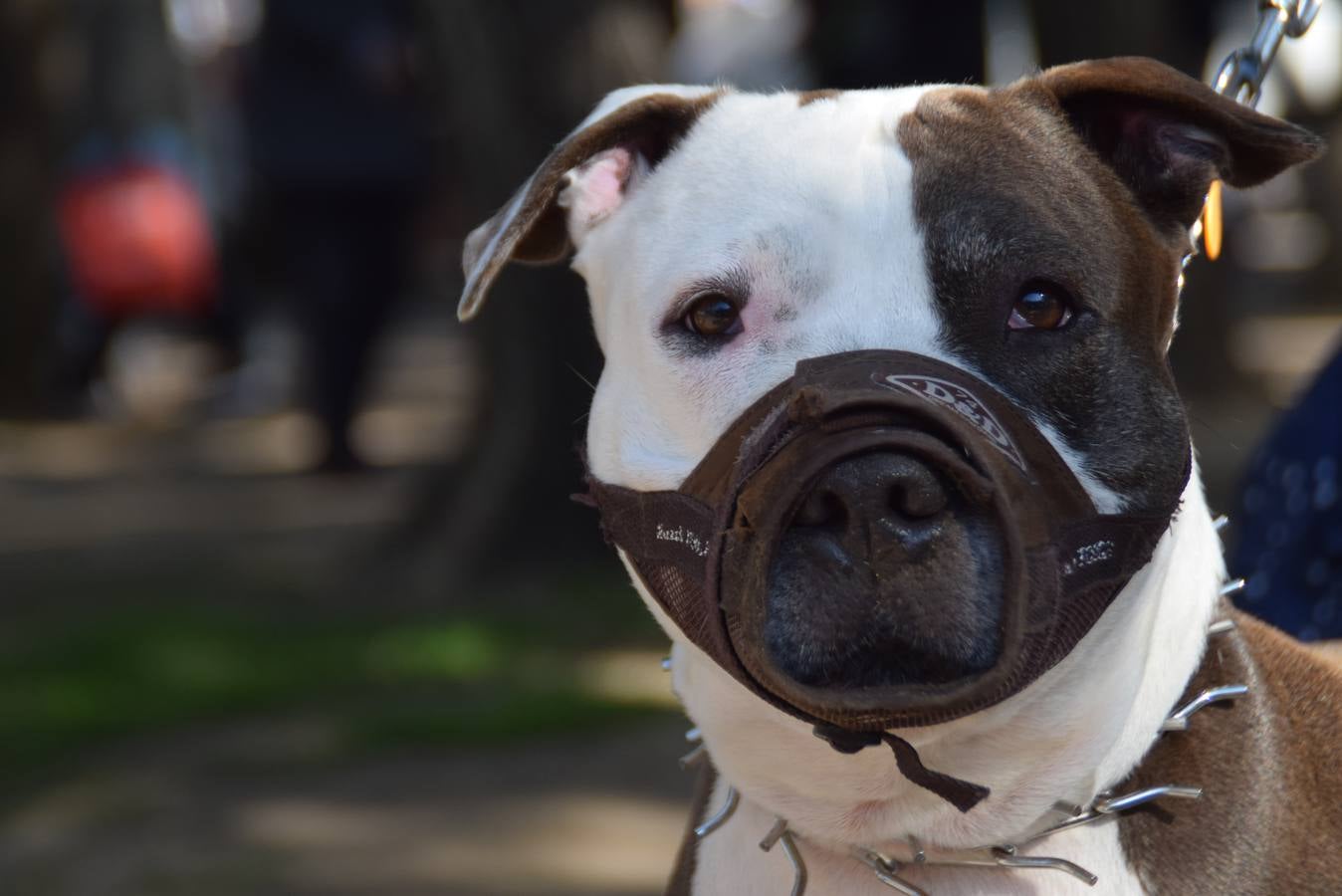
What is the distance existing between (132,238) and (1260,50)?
9955 millimetres

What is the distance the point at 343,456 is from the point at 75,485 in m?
1.75

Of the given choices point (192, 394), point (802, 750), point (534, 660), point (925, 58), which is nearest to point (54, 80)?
point (192, 394)

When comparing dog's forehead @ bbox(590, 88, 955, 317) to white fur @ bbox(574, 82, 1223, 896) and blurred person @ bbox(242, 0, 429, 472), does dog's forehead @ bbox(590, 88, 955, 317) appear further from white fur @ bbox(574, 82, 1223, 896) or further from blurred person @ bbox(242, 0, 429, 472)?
blurred person @ bbox(242, 0, 429, 472)

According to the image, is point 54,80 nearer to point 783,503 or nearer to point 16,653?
point 16,653

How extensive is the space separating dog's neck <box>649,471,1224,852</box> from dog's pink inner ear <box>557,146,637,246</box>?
738 mm

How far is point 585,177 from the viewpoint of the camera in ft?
8.68

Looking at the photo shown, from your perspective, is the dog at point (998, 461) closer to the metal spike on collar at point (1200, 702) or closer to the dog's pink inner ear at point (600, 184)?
the metal spike on collar at point (1200, 702)

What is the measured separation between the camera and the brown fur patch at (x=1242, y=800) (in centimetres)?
210

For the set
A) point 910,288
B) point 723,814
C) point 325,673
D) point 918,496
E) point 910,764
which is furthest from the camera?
point 325,673

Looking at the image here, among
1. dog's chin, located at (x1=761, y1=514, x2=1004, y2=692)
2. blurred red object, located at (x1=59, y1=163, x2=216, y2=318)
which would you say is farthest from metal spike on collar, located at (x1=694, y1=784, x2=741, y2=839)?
blurred red object, located at (x1=59, y1=163, x2=216, y2=318)

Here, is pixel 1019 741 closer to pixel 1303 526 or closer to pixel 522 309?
pixel 1303 526

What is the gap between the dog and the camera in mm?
1967

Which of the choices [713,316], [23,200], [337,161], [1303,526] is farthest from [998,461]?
[23,200]

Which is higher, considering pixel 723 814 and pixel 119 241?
pixel 723 814
